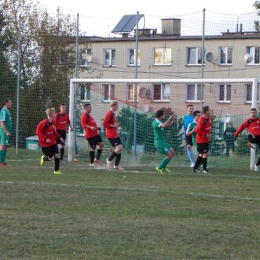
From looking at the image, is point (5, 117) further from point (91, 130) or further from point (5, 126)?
point (91, 130)

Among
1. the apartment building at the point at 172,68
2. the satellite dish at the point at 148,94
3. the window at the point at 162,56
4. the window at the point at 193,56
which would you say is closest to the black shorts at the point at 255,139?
the apartment building at the point at 172,68

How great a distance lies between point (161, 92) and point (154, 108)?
34.1 inches

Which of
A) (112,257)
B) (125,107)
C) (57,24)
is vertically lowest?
(112,257)

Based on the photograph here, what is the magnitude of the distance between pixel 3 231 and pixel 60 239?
35.9 inches

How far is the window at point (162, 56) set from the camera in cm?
3913

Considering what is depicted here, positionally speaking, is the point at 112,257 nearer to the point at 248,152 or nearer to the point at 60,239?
the point at 60,239

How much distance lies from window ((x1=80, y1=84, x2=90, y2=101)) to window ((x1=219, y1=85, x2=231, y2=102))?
4603mm

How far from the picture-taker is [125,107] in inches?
974

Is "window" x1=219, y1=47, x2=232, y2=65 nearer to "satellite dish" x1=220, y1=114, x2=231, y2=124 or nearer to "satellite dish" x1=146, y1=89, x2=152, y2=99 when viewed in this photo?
"satellite dish" x1=146, y1=89, x2=152, y2=99

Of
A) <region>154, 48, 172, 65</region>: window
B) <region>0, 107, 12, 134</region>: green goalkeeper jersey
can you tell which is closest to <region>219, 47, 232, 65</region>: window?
<region>154, 48, 172, 65</region>: window

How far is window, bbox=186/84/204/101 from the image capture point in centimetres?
2448

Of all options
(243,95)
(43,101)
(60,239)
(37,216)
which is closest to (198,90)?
(243,95)

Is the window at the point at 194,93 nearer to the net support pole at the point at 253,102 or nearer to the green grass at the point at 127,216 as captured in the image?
the net support pole at the point at 253,102

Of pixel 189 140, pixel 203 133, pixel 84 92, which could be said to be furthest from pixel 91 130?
pixel 84 92
